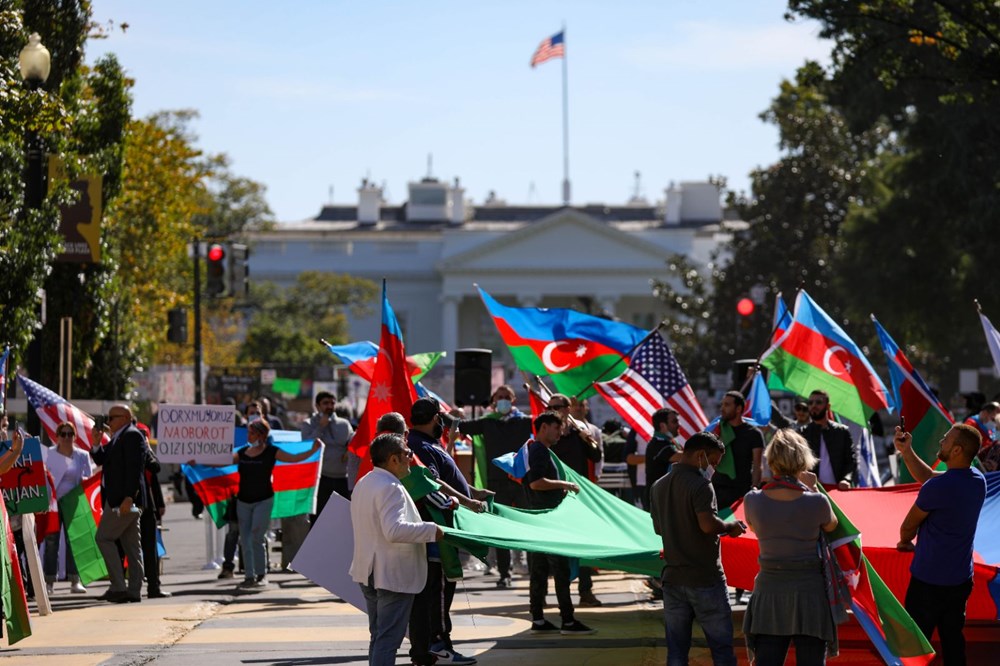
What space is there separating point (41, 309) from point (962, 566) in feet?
42.0

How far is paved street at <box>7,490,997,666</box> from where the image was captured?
11.2 meters

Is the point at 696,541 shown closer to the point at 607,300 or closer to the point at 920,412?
the point at 920,412

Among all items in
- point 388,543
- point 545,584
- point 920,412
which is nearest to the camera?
point 388,543

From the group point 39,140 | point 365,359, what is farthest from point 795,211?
point 39,140

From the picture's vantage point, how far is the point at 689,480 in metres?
8.94

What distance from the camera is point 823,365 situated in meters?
15.7

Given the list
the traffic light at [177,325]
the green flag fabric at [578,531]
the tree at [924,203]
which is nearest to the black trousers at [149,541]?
the green flag fabric at [578,531]

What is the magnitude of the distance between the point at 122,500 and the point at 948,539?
310 inches

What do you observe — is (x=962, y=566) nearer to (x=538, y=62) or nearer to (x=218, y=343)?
(x=218, y=343)

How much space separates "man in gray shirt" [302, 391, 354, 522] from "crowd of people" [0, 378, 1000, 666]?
1.91 feet

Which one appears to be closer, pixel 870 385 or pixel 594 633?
pixel 594 633

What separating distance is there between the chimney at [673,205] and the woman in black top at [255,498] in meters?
103

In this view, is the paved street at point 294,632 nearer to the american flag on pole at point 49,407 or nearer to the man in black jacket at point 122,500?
the man in black jacket at point 122,500

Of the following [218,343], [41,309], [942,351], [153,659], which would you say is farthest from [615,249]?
[153,659]
